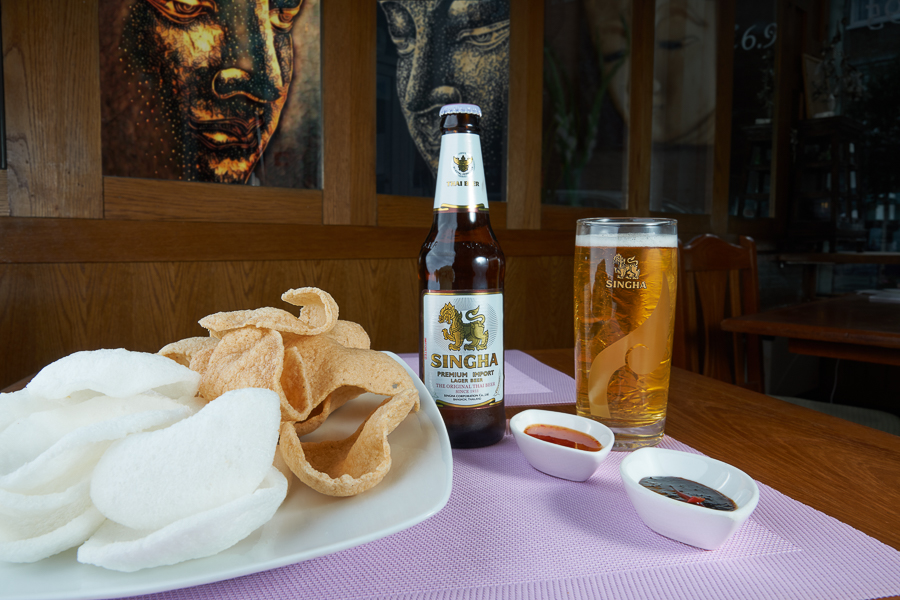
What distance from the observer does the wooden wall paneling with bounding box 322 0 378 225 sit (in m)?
1.90

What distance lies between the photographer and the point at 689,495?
46cm

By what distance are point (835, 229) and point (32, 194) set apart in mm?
4405

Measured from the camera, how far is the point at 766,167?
3811 millimetres

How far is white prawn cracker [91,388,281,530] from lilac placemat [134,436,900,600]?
0.07 metres

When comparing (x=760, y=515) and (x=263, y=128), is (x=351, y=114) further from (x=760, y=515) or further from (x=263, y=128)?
(x=760, y=515)

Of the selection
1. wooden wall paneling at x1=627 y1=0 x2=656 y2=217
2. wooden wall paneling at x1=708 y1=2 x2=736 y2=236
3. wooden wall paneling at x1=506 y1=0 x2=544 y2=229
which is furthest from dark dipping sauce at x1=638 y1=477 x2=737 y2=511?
wooden wall paneling at x1=708 y1=2 x2=736 y2=236

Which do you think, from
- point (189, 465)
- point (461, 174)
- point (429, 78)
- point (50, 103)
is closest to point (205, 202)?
point (50, 103)

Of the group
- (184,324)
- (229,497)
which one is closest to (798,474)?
(229,497)

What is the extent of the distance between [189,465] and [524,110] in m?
2.31

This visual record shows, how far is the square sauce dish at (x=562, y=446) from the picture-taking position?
20.6 inches

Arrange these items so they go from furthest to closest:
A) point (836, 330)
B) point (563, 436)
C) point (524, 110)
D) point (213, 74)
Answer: point (524, 110) < point (213, 74) < point (836, 330) < point (563, 436)

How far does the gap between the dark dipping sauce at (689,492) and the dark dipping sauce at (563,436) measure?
0.28 feet

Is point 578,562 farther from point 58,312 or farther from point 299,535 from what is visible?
point 58,312

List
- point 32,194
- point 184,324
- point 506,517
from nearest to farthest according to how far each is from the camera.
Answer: point 506,517
point 32,194
point 184,324
